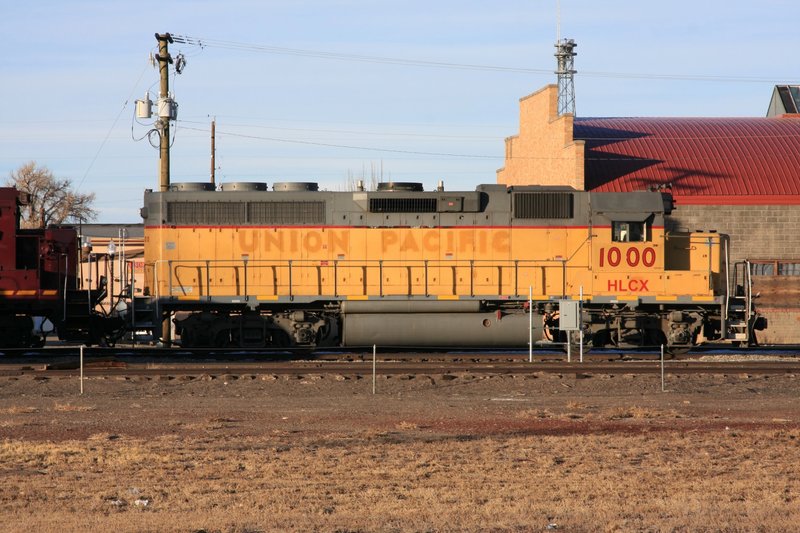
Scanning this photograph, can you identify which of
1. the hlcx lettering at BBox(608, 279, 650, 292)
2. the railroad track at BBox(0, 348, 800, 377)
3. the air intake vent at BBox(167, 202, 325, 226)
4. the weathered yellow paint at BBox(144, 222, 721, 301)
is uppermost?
the air intake vent at BBox(167, 202, 325, 226)

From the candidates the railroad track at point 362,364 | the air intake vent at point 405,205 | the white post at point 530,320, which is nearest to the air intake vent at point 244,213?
the air intake vent at point 405,205

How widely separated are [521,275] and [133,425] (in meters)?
13.2

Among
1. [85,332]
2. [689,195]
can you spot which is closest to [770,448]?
[85,332]

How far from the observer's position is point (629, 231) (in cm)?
2547

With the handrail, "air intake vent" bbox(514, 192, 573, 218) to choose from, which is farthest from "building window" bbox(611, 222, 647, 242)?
the handrail

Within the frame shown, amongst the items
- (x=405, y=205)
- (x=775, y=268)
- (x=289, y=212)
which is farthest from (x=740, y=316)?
(x=775, y=268)

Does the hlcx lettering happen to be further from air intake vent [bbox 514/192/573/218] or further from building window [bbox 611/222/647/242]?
air intake vent [bbox 514/192/573/218]

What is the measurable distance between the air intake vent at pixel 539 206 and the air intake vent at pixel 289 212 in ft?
16.5

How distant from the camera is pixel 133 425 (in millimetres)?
14430

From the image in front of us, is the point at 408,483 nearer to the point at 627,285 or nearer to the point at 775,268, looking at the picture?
the point at 627,285

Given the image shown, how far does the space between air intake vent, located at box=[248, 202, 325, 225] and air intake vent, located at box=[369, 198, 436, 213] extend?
1403 millimetres

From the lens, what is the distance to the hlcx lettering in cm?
2527

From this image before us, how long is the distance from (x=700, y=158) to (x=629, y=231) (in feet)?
68.9

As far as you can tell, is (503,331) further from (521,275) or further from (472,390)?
(472,390)
